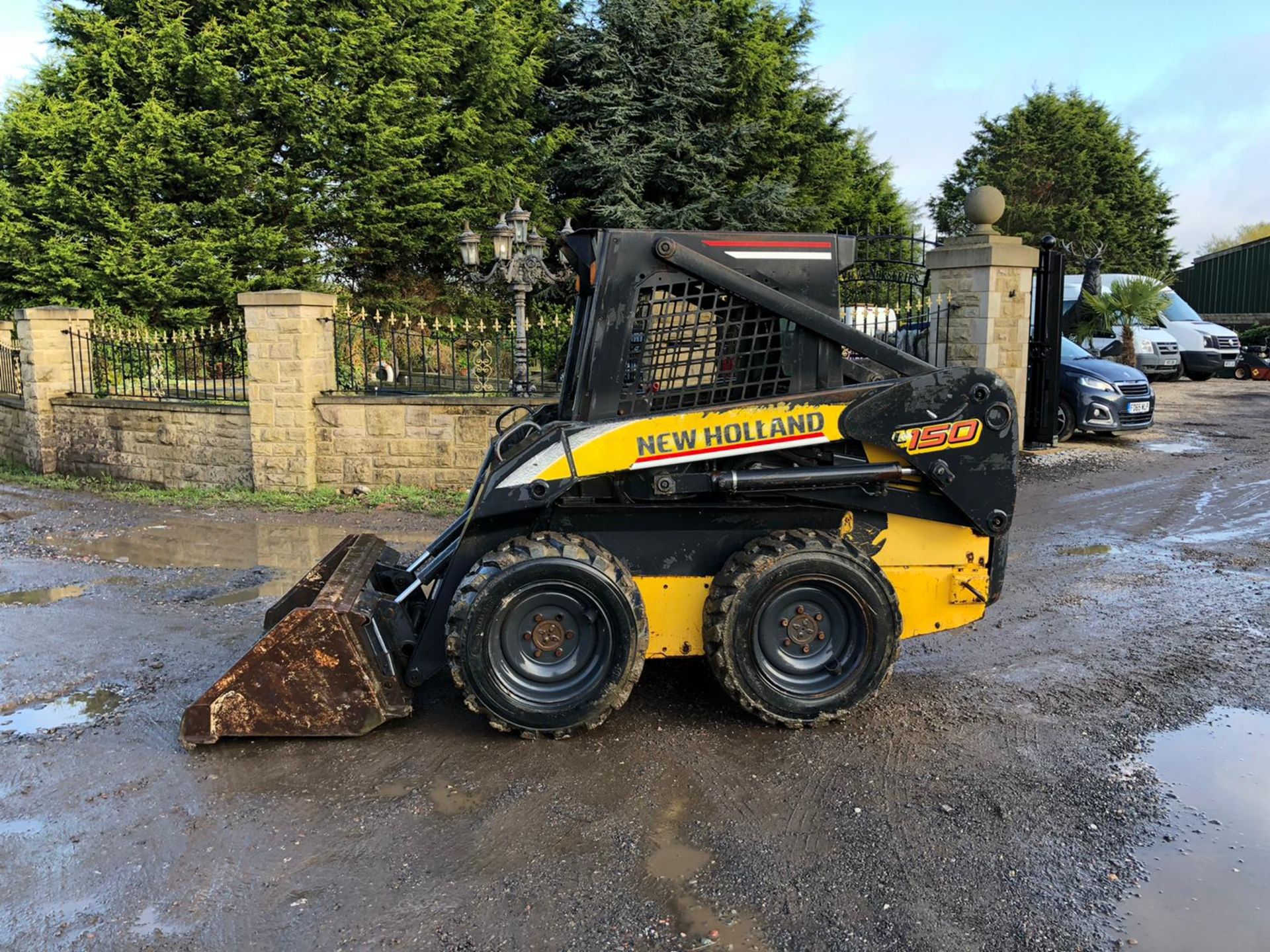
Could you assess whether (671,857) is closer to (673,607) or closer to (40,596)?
(673,607)

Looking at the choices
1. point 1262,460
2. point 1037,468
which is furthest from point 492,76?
point 1262,460

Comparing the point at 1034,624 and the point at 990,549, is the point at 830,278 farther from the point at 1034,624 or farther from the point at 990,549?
the point at 1034,624

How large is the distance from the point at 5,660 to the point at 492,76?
19.4 meters

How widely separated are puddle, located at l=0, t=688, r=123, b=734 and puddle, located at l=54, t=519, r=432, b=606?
6.77 ft

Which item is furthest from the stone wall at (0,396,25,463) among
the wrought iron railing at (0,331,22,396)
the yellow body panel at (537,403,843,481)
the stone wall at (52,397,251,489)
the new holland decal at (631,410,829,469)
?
the new holland decal at (631,410,829,469)

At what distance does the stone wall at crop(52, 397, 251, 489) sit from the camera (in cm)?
1072

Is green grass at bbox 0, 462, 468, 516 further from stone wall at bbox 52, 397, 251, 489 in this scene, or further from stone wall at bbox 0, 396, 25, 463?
stone wall at bbox 0, 396, 25, 463

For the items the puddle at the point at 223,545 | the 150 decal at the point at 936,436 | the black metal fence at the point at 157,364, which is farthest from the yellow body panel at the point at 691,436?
the black metal fence at the point at 157,364

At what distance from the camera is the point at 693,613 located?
4.55 m

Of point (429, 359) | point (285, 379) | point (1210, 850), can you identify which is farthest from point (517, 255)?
point (1210, 850)

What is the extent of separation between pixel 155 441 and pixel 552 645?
28.5ft

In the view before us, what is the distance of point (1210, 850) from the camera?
3482mm

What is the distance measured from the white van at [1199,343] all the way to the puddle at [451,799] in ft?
66.8

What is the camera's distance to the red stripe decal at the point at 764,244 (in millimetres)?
4441
